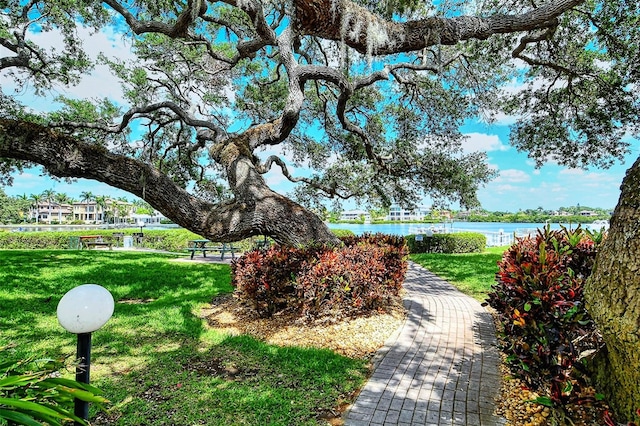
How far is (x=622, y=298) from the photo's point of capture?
1.79 meters

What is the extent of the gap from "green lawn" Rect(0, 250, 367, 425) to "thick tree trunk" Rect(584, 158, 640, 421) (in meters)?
1.96

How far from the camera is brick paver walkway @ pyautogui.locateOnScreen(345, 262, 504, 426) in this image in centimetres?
267

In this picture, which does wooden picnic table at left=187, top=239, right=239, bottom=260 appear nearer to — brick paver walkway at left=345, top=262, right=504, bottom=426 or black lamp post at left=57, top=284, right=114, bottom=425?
brick paver walkway at left=345, top=262, right=504, bottom=426

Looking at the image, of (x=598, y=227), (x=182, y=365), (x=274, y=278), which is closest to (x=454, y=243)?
(x=598, y=227)

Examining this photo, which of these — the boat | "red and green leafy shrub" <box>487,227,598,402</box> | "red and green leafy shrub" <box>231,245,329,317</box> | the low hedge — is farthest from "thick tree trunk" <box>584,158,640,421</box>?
the low hedge

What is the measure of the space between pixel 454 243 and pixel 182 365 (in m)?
15.0

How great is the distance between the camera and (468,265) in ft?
37.3

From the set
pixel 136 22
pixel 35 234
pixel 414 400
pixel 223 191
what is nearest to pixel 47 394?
pixel 414 400

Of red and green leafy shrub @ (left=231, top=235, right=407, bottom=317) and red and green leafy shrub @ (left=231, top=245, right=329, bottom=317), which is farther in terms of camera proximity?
red and green leafy shrub @ (left=231, top=245, right=329, bottom=317)

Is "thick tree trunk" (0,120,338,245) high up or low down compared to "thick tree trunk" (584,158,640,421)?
up

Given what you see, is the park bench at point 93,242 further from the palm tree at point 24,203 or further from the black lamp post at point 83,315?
the palm tree at point 24,203

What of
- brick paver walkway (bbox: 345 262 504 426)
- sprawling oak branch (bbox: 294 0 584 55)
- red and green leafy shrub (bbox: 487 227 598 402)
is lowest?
brick paver walkway (bbox: 345 262 504 426)

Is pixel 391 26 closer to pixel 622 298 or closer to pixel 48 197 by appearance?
pixel 622 298

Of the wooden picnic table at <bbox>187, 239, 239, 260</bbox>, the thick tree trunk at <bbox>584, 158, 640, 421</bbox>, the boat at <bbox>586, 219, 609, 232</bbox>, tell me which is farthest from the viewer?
the wooden picnic table at <bbox>187, 239, 239, 260</bbox>
